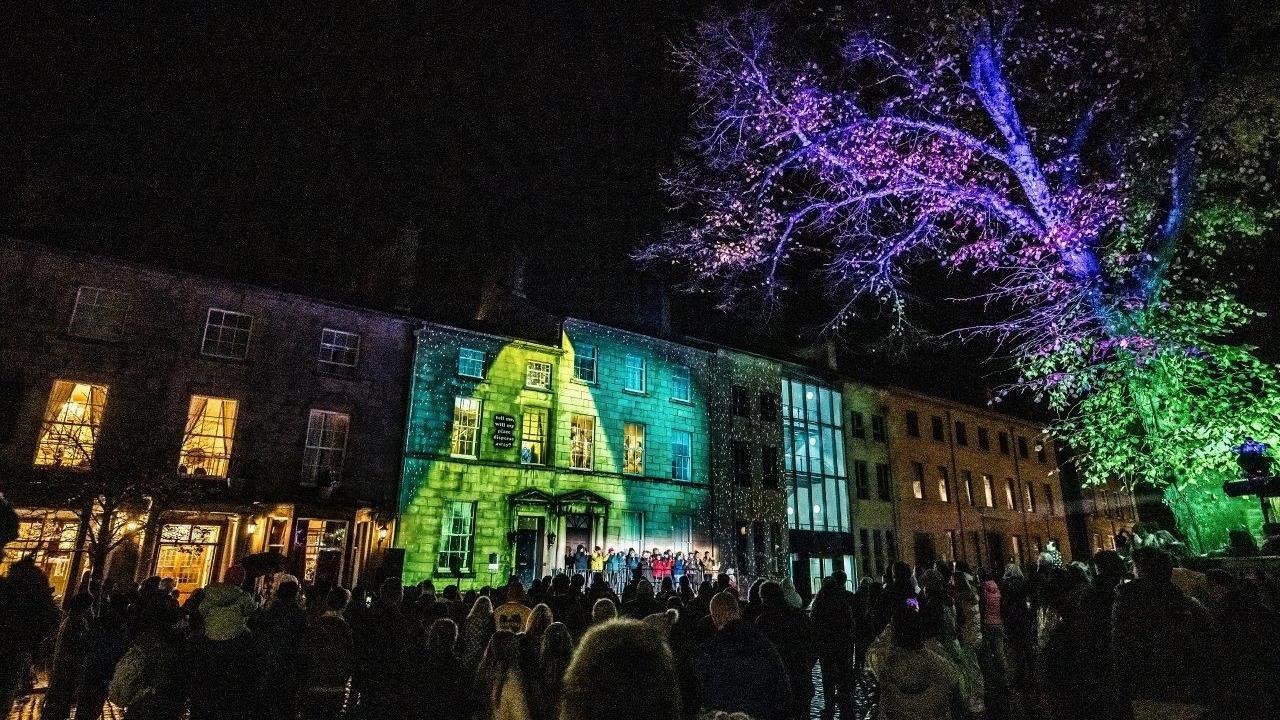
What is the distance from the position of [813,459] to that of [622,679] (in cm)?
3404

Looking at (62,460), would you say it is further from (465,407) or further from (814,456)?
(814,456)

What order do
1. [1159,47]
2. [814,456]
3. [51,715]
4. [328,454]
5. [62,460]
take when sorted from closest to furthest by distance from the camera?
[51,715], [1159,47], [62,460], [328,454], [814,456]

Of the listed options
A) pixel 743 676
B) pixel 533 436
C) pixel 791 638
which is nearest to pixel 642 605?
pixel 791 638

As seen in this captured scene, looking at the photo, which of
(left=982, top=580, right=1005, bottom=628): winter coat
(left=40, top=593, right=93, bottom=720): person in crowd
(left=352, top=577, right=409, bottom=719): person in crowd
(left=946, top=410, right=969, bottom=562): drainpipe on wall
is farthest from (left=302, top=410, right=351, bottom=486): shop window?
(left=946, top=410, right=969, bottom=562): drainpipe on wall

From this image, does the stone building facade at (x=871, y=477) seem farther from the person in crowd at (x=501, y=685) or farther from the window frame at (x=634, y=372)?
the person in crowd at (x=501, y=685)

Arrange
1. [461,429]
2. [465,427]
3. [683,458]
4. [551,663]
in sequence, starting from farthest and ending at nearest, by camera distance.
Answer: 1. [683,458]
2. [465,427]
3. [461,429]
4. [551,663]

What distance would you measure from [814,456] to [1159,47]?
26.5 metres

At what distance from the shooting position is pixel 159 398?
18297 mm

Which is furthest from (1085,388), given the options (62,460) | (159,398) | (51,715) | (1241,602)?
(62,460)

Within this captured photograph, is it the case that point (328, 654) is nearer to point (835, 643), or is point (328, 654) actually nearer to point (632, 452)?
point (835, 643)

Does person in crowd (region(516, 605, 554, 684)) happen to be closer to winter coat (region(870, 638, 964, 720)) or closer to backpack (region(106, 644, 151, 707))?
winter coat (region(870, 638, 964, 720))

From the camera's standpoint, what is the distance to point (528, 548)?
2352 centimetres

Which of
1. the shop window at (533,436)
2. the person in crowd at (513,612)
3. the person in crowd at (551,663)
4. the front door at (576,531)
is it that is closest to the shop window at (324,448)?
the shop window at (533,436)

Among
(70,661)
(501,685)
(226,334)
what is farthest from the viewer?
(226,334)
